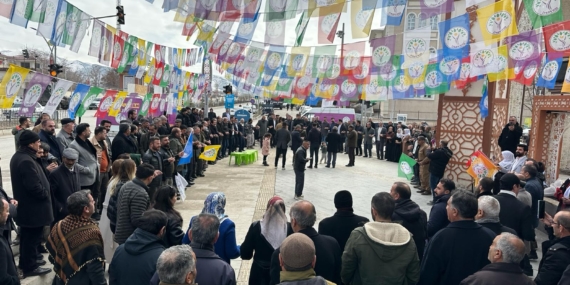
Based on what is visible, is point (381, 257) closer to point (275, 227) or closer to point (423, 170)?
point (275, 227)

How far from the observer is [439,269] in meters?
3.53

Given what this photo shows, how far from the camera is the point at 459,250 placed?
3.47 meters

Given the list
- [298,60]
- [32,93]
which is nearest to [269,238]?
[32,93]

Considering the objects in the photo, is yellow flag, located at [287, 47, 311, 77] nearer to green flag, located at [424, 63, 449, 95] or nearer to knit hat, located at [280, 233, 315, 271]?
green flag, located at [424, 63, 449, 95]

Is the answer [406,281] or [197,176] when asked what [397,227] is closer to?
[406,281]

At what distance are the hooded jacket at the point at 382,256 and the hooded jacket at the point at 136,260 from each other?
1589 millimetres

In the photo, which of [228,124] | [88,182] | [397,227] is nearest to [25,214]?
[88,182]

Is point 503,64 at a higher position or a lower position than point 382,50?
lower

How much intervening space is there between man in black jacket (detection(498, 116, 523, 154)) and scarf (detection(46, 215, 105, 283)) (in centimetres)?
1131

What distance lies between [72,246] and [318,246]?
2.13 m

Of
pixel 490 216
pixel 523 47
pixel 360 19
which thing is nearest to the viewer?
pixel 490 216

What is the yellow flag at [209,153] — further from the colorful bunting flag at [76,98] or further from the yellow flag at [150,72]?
the colorful bunting flag at [76,98]

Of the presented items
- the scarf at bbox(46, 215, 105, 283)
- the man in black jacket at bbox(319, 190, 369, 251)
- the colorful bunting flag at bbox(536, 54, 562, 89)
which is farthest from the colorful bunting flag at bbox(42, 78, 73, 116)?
the colorful bunting flag at bbox(536, 54, 562, 89)

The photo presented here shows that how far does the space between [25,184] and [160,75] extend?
9400 mm
